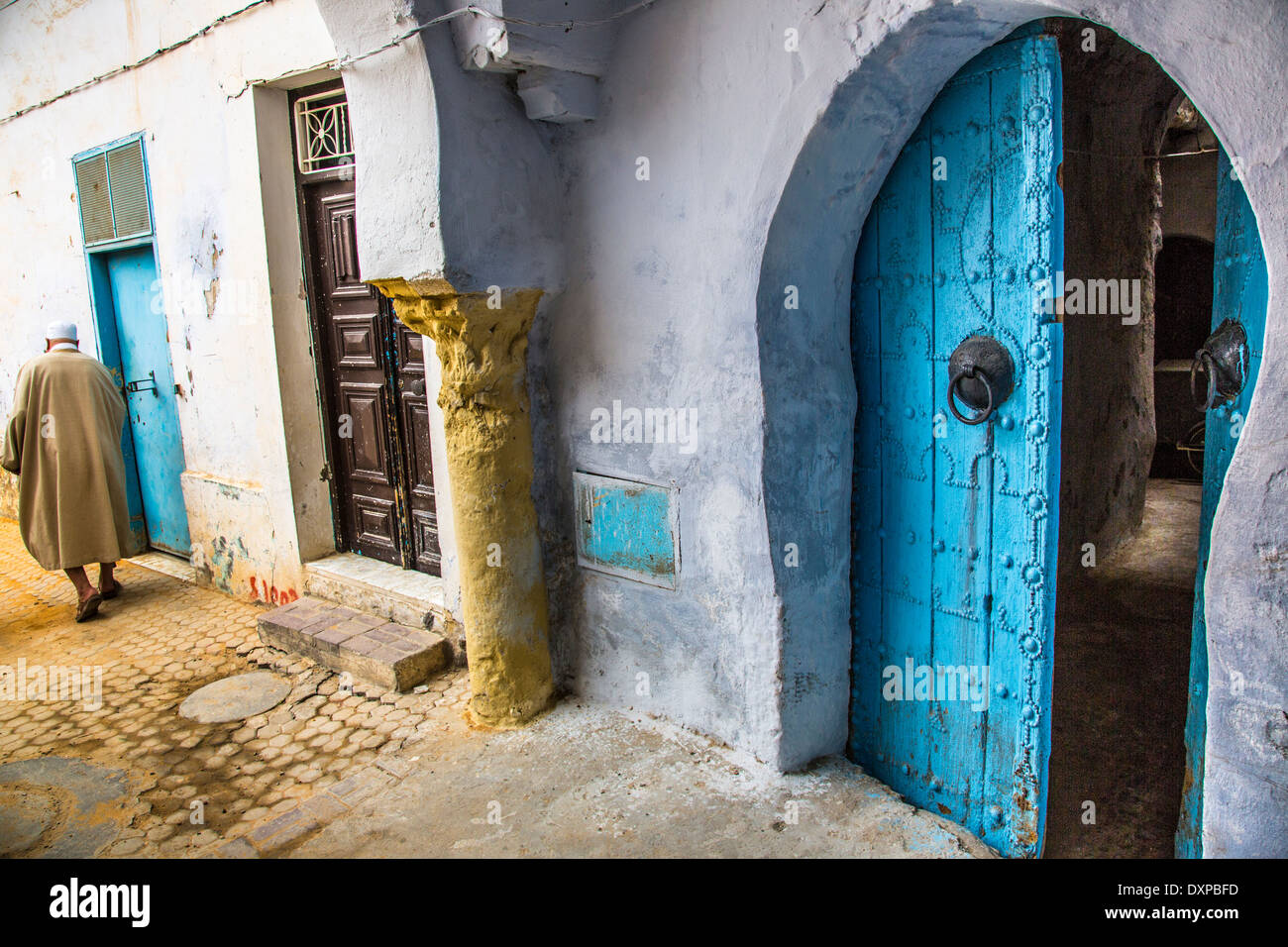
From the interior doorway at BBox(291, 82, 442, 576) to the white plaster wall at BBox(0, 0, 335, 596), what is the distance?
27 cm

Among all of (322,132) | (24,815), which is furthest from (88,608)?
(322,132)

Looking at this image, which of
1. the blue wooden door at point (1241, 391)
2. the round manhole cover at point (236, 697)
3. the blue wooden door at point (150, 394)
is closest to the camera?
the blue wooden door at point (1241, 391)

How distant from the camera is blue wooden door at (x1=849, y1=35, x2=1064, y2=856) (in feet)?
8.55

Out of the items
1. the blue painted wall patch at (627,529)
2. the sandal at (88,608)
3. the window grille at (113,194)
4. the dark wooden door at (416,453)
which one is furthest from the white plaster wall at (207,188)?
the blue painted wall patch at (627,529)

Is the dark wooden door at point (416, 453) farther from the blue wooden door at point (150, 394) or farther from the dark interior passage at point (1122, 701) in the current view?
the dark interior passage at point (1122, 701)

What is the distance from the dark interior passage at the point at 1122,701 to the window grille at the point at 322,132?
4.62 metres

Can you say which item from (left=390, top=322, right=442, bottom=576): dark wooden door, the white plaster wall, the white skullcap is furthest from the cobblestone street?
the white skullcap

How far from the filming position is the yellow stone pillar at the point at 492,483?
3.45 meters

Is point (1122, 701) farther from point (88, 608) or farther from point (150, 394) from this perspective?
point (150, 394)

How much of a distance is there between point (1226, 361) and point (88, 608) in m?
6.14

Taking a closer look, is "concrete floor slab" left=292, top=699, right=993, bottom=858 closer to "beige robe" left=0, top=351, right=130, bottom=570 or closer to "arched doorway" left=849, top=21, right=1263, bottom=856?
"arched doorway" left=849, top=21, right=1263, bottom=856

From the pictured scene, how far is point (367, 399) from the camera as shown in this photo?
202 inches

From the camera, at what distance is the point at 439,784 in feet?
11.0
